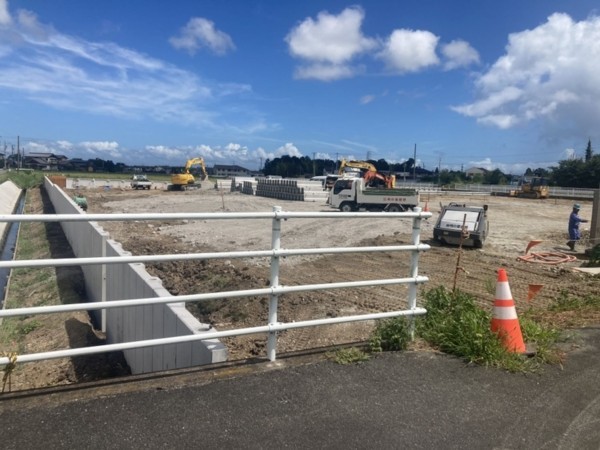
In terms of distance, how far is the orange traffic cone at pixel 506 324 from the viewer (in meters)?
4.86

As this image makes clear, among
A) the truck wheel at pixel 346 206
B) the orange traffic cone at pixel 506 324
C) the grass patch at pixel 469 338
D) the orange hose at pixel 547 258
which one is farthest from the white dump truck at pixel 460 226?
the orange traffic cone at pixel 506 324

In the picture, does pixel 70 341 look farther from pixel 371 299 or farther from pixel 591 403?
pixel 591 403

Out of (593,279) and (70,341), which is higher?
(593,279)

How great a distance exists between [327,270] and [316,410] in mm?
10571

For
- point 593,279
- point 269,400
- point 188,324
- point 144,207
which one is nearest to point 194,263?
point 188,324

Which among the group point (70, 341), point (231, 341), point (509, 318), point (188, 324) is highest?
point (509, 318)

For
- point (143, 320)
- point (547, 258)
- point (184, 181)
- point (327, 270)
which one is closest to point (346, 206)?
point (547, 258)

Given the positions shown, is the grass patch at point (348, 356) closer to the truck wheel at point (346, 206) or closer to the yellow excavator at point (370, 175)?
the truck wheel at point (346, 206)

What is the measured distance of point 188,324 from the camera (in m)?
6.21

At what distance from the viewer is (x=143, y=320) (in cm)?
822

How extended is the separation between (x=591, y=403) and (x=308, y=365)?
2.19 metres

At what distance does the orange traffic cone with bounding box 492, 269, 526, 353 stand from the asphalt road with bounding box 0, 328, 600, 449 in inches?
16.6

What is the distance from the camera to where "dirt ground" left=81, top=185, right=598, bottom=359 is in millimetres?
9992

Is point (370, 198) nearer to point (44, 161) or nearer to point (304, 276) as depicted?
point (304, 276)
